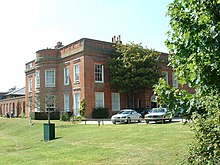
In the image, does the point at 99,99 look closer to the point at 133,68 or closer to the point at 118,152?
the point at 133,68

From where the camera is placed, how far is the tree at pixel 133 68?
123 ft

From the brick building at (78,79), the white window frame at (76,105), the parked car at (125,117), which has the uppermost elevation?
the brick building at (78,79)

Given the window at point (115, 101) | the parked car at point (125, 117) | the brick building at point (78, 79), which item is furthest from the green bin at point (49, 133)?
the window at point (115, 101)

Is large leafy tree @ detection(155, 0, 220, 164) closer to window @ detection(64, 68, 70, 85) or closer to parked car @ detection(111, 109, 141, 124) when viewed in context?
parked car @ detection(111, 109, 141, 124)

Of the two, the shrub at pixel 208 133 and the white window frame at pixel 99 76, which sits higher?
the white window frame at pixel 99 76

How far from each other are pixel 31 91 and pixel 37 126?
2064 cm

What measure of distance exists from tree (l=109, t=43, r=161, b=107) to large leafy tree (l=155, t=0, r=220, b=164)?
3254 centimetres

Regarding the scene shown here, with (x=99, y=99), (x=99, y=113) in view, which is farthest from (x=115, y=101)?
(x=99, y=113)

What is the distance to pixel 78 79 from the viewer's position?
3912 cm

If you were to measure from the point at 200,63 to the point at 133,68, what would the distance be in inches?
1310

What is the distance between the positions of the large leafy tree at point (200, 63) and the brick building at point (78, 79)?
1227 inches

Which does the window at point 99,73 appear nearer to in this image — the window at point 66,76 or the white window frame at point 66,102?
the window at point 66,76

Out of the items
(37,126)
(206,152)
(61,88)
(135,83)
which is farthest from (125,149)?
(61,88)

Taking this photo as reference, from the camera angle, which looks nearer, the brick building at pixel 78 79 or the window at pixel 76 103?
the brick building at pixel 78 79
